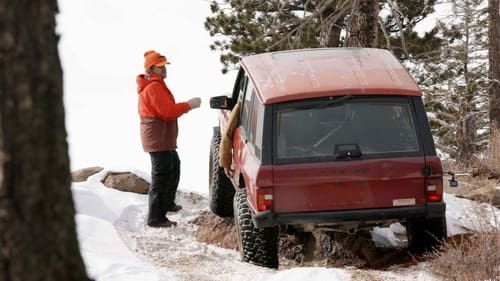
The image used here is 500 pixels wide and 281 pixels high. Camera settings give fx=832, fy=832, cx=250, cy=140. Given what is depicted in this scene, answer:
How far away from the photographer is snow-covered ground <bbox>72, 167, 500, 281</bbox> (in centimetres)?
601

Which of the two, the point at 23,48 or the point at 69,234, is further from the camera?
the point at 69,234

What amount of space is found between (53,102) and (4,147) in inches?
8.2

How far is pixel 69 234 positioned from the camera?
9.14 ft

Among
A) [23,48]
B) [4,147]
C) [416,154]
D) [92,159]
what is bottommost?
[92,159]

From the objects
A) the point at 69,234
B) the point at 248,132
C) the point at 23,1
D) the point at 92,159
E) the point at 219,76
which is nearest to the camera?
the point at 23,1

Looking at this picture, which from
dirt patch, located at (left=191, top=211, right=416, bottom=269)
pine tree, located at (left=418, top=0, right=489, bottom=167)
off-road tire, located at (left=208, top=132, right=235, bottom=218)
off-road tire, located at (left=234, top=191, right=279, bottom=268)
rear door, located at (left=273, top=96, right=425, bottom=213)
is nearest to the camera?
rear door, located at (left=273, top=96, right=425, bottom=213)

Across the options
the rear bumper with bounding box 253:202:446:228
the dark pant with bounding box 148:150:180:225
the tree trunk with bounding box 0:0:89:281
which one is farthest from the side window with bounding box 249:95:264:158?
the tree trunk with bounding box 0:0:89:281

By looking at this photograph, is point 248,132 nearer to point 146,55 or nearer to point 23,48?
point 146,55

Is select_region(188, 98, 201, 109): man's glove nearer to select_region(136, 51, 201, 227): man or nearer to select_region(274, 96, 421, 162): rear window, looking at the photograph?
select_region(136, 51, 201, 227): man

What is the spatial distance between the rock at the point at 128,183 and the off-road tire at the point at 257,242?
3.41 m

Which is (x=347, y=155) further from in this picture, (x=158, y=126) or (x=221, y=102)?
(x=158, y=126)

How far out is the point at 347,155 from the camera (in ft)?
20.4

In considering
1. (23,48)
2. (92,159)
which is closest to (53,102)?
(23,48)

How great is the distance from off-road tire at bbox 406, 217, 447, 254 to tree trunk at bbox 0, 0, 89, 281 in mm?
4530
